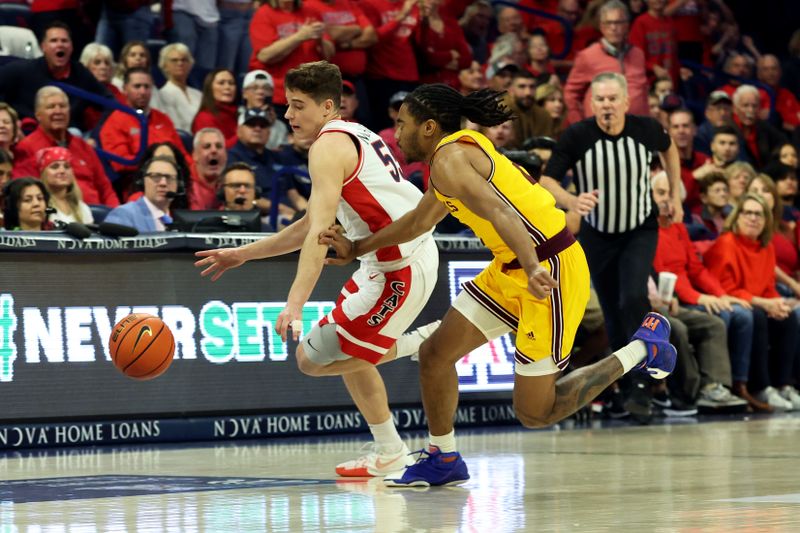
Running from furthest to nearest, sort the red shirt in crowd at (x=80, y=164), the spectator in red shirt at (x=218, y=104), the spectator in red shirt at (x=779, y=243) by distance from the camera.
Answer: the spectator in red shirt at (x=779, y=243) → the spectator in red shirt at (x=218, y=104) → the red shirt in crowd at (x=80, y=164)

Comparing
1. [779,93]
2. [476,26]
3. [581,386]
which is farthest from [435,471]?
[779,93]

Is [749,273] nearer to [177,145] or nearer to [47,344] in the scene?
[177,145]

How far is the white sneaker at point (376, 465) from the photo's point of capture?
25.4ft

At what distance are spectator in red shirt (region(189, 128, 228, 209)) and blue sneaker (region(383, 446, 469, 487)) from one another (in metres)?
5.62

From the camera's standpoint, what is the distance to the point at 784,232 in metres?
14.6

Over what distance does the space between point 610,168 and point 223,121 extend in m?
4.52

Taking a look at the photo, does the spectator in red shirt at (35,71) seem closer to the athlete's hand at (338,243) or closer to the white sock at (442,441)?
the athlete's hand at (338,243)

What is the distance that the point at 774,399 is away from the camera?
1285 centimetres

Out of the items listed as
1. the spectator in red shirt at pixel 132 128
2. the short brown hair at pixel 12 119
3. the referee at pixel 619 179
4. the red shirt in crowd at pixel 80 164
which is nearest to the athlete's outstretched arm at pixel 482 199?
the referee at pixel 619 179

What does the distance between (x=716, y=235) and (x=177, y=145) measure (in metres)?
5.52

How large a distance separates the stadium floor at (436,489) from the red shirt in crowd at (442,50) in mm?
6664

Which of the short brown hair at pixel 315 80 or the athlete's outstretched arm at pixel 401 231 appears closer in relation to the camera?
the athlete's outstretched arm at pixel 401 231

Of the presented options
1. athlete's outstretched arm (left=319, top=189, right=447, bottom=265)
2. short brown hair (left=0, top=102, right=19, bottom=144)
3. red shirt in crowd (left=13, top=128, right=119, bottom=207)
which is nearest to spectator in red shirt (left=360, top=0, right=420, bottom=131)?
red shirt in crowd (left=13, top=128, right=119, bottom=207)

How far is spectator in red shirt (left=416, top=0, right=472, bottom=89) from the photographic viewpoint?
52.2 ft
